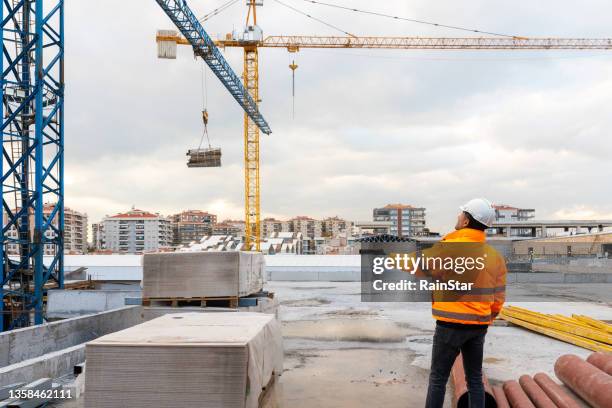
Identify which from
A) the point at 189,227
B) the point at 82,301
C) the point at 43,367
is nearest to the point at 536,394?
the point at 43,367

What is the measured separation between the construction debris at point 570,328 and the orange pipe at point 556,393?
2.97 meters

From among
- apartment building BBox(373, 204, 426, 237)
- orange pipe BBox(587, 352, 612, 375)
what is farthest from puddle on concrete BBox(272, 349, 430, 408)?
apartment building BBox(373, 204, 426, 237)

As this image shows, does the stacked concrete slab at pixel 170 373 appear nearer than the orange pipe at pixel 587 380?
Yes

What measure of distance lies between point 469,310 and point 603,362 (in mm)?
2863

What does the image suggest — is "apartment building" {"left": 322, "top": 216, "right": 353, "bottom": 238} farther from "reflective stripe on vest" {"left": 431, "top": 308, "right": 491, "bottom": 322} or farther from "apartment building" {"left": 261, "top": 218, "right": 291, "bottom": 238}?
"reflective stripe on vest" {"left": 431, "top": 308, "right": 491, "bottom": 322}

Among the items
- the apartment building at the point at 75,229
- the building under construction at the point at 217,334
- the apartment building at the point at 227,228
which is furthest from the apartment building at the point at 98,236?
the building under construction at the point at 217,334

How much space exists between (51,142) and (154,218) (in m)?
131

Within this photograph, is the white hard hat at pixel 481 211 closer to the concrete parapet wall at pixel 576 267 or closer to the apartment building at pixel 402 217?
the concrete parapet wall at pixel 576 267

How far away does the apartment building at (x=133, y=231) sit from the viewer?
136625mm

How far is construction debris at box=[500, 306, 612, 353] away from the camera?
7930 millimetres

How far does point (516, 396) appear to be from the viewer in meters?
4.64

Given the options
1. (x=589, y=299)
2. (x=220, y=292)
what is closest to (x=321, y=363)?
(x=220, y=292)

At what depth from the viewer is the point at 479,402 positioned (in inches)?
144

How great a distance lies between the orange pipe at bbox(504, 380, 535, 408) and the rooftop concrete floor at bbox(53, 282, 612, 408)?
0.65 meters
